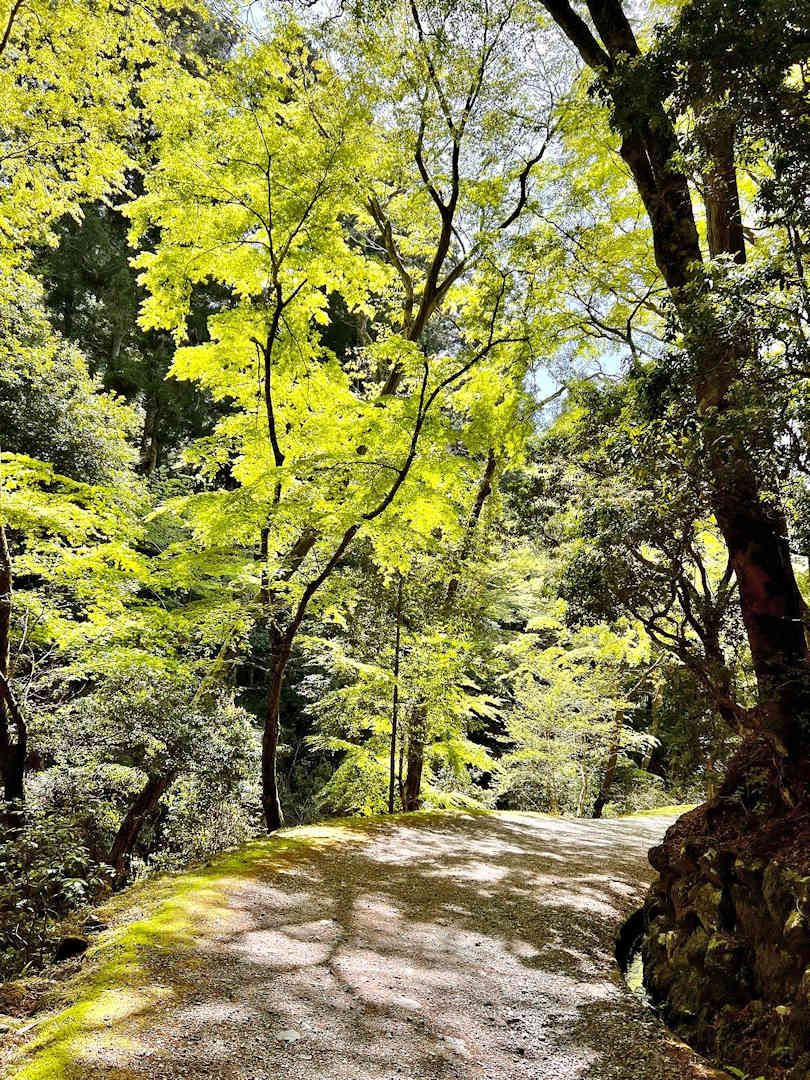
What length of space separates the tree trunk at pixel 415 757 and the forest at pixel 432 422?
8 centimetres

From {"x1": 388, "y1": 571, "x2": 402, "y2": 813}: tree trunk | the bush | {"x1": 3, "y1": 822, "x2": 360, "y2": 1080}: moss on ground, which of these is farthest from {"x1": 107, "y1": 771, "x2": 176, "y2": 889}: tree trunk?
{"x1": 3, "y1": 822, "x2": 360, "y2": 1080}: moss on ground

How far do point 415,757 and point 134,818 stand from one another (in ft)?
15.1

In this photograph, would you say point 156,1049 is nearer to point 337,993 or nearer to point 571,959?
point 337,993

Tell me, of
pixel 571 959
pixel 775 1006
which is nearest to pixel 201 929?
pixel 571 959

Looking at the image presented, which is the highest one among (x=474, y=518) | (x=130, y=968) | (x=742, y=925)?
(x=474, y=518)

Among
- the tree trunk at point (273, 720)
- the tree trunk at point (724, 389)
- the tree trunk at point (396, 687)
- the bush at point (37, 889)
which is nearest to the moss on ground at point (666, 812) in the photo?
the tree trunk at point (396, 687)

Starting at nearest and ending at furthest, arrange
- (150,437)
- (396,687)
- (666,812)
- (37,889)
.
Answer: (37,889)
(396,687)
(666,812)
(150,437)

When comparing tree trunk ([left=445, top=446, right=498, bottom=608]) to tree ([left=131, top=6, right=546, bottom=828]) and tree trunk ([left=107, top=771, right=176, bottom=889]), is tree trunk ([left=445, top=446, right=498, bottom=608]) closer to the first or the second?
tree ([left=131, top=6, right=546, bottom=828])

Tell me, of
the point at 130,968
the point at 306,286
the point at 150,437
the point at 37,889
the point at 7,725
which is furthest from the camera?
the point at 150,437

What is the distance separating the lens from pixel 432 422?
18.3 ft

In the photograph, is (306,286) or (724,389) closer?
(724,389)

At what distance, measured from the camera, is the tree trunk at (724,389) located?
267 centimetres

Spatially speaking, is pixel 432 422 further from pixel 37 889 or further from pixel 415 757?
pixel 415 757

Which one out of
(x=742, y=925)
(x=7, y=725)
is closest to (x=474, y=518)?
(x=7, y=725)
